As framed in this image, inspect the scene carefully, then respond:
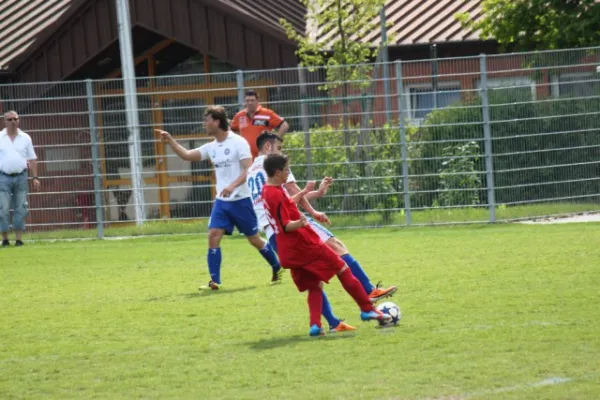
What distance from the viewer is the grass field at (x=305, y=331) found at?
25.8ft

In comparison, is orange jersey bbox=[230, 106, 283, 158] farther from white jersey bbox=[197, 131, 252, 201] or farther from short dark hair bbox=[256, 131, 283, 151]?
short dark hair bbox=[256, 131, 283, 151]

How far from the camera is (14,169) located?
19672 millimetres

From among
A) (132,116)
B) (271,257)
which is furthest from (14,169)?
(271,257)

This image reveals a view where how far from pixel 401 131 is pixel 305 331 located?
1037 centimetres

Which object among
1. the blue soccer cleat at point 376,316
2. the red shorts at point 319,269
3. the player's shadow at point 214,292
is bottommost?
the player's shadow at point 214,292

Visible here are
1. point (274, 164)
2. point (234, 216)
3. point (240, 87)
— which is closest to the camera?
point (274, 164)

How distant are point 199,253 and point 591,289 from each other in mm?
7580

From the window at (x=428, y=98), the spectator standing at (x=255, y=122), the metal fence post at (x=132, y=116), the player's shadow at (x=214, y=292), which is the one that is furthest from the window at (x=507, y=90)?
the player's shadow at (x=214, y=292)

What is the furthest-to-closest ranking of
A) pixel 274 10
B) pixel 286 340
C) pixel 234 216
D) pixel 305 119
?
1. pixel 274 10
2. pixel 305 119
3. pixel 234 216
4. pixel 286 340

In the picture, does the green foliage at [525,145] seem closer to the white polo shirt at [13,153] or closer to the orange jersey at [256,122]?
the orange jersey at [256,122]

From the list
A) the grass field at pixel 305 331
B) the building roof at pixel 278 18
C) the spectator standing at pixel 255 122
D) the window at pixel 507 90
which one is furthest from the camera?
the building roof at pixel 278 18

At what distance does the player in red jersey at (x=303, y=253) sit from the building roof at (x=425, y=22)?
14.7 metres

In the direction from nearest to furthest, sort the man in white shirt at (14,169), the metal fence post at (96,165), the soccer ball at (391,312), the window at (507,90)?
the soccer ball at (391,312)
the man in white shirt at (14,169)
the window at (507,90)
the metal fence post at (96,165)

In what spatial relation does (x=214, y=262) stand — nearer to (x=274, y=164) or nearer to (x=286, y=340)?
(x=274, y=164)
